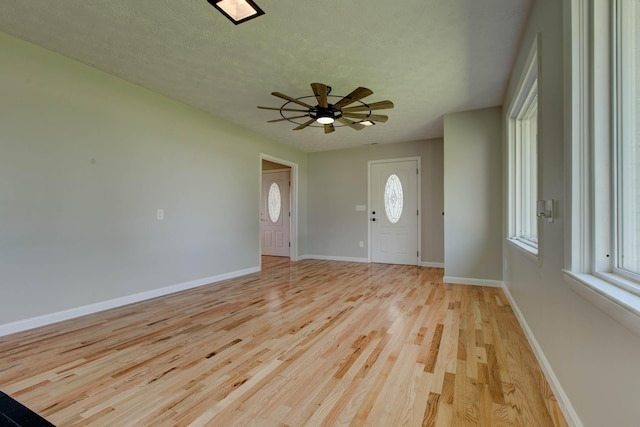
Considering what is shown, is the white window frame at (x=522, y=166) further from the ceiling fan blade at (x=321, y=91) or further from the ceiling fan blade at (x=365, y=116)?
the ceiling fan blade at (x=321, y=91)

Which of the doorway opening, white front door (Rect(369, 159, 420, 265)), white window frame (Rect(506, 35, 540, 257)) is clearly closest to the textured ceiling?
white window frame (Rect(506, 35, 540, 257))

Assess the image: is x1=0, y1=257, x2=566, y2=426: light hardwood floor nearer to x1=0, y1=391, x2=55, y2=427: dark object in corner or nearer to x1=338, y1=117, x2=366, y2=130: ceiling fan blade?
x1=0, y1=391, x2=55, y2=427: dark object in corner

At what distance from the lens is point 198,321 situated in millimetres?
2842

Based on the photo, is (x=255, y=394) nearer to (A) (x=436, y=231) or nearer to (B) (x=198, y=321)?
(B) (x=198, y=321)

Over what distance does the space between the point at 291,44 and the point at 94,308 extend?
128 inches

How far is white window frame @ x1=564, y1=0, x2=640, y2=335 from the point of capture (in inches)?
47.8

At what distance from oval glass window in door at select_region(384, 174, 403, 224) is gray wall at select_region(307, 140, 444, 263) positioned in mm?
436

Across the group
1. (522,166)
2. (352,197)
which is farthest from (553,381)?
(352,197)

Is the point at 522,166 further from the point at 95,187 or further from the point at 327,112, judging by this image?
the point at 95,187

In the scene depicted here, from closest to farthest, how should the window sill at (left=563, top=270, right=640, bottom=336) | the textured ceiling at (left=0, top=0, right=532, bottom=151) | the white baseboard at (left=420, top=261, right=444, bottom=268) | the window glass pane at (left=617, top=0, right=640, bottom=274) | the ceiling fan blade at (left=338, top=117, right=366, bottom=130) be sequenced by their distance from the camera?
1. the window sill at (left=563, top=270, right=640, bottom=336)
2. the window glass pane at (left=617, top=0, right=640, bottom=274)
3. the textured ceiling at (left=0, top=0, right=532, bottom=151)
4. the ceiling fan blade at (left=338, top=117, right=366, bottom=130)
5. the white baseboard at (left=420, top=261, right=444, bottom=268)

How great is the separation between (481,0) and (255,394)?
9.68 feet

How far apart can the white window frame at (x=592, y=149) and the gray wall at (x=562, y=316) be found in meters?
0.09

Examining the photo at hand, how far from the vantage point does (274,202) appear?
7.29 metres

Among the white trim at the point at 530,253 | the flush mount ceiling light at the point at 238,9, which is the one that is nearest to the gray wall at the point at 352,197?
the white trim at the point at 530,253
